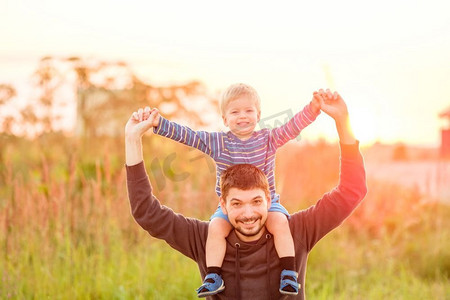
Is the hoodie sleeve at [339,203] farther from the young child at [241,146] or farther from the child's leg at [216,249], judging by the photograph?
the child's leg at [216,249]

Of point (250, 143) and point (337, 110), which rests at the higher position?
point (337, 110)

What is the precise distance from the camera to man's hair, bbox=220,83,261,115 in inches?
122

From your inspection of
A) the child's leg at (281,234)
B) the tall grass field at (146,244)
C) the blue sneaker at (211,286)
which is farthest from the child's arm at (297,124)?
the tall grass field at (146,244)

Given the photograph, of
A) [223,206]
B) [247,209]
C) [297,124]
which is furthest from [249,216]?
[297,124]

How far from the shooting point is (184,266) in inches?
218

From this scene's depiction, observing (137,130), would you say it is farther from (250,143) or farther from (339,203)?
(339,203)

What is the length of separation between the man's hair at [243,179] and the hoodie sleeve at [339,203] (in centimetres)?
32

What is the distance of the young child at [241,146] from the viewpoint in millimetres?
3086

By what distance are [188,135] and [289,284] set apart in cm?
85

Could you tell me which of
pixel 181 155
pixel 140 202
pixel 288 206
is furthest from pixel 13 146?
pixel 140 202

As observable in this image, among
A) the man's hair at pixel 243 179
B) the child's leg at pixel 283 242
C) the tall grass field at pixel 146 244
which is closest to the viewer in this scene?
the man's hair at pixel 243 179

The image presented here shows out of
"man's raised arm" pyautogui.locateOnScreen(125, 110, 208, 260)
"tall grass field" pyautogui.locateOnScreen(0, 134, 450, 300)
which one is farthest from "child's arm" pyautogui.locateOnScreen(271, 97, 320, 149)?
"tall grass field" pyautogui.locateOnScreen(0, 134, 450, 300)

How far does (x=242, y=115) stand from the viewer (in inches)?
121

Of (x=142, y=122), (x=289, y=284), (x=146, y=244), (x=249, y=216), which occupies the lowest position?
(x=289, y=284)
